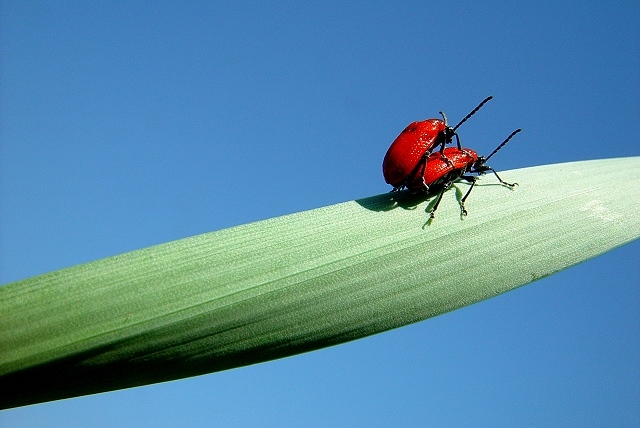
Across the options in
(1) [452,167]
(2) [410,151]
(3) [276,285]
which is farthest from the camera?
(2) [410,151]

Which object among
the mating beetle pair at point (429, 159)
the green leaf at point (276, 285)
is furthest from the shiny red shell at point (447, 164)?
the green leaf at point (276, 285)

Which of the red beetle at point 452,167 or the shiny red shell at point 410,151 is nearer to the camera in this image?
the red beetle at point 452,167

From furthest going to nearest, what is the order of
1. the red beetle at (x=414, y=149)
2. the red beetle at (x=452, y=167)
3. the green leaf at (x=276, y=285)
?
1. the red beetle at (x=414, y=149)
2. the red beetle at (x=452, y=167)
3. the green leaf at (x=276, y=285)

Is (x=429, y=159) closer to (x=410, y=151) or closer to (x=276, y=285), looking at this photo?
(x=410, y=151)

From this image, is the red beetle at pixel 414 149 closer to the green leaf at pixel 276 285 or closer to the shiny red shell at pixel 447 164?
the shiny red shell at pixel 447 164

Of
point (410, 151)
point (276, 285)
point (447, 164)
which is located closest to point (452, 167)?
point (447, 164)

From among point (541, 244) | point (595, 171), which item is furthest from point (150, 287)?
point (595, 171)

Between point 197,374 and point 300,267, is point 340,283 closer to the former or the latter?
point 300,267
